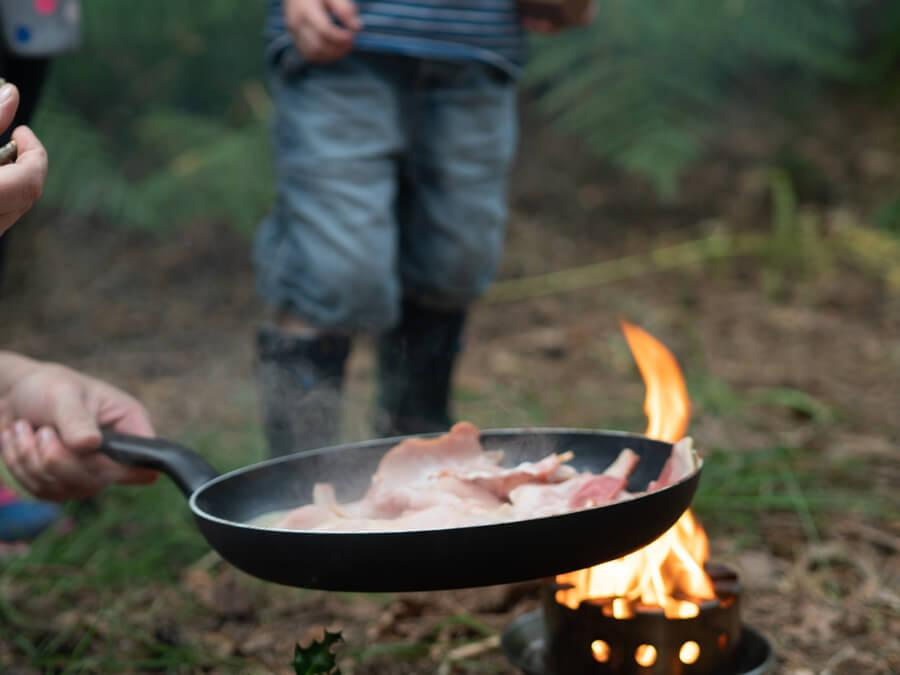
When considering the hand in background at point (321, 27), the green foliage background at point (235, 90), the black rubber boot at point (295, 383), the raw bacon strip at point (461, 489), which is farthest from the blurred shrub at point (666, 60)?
the raw bacon strip at point (461, 489)

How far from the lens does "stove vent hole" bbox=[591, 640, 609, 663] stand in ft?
3.79

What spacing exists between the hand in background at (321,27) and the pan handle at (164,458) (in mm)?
695

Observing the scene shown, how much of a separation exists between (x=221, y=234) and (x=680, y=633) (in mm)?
3201

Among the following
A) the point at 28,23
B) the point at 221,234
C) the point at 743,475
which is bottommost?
the point at 221,234

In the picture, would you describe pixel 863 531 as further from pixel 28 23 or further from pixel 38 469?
pixel 28 23

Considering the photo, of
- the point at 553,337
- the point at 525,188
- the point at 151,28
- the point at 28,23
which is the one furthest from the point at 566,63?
the point at 28,23

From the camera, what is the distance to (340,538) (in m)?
0.97

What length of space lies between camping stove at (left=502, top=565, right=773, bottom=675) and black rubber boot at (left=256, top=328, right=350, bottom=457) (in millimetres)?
753

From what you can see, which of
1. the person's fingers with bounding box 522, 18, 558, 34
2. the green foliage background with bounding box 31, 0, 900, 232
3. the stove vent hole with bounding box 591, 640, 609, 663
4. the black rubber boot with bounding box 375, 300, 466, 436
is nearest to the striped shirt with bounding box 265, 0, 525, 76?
the person's fingers with bounding box 522, 18, 558, 34

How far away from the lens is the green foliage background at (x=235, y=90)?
3.53m

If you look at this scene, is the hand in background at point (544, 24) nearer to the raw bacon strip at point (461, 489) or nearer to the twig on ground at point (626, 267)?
the raw bacon strip at point (461, 489)

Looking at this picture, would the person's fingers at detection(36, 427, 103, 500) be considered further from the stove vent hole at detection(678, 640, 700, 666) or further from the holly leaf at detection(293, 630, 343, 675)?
the stove vent hole at detection(678, 640, 700, 666)

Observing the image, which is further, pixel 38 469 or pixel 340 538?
pixel 38 469

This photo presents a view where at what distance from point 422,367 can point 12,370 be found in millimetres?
903
